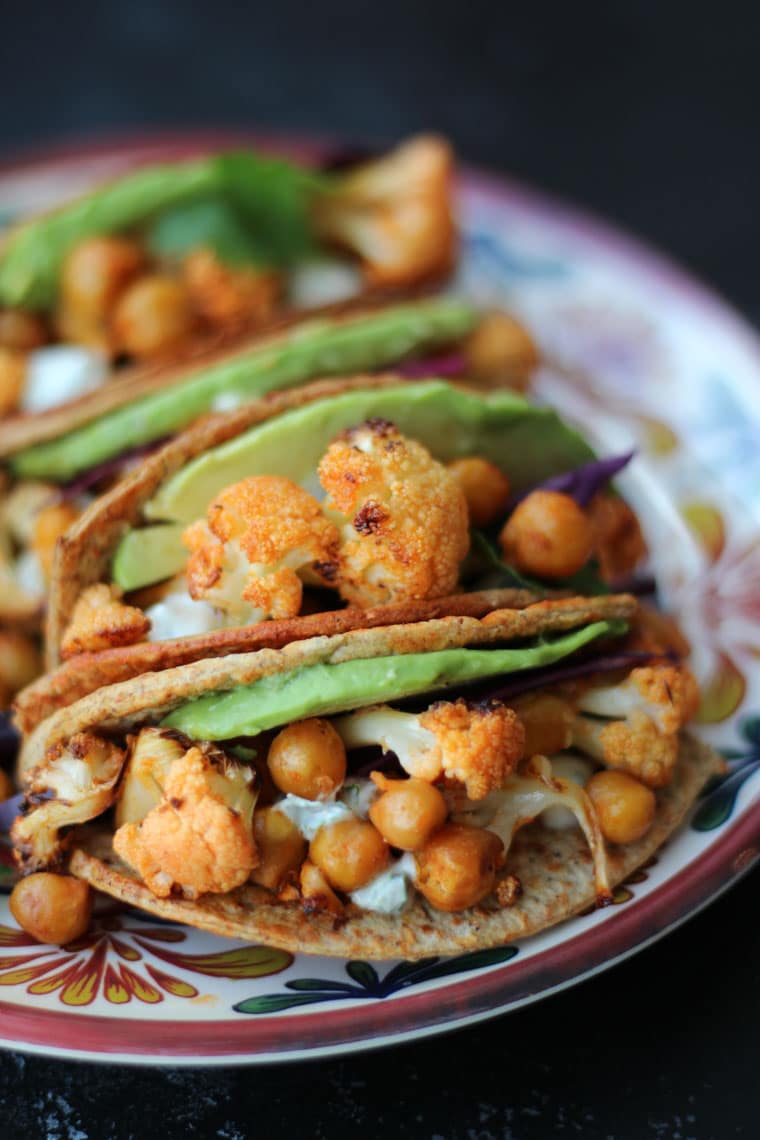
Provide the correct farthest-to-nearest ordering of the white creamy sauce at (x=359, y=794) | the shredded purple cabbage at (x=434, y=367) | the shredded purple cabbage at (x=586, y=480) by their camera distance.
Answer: the shredded purple cabbage at (x=434, y=367)
the shredded purple cabbage at (x=586, y=480)
the white creamy sauce at (x=359, y=794)

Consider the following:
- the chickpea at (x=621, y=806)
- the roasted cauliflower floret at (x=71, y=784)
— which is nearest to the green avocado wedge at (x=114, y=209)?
the roasted cauliflower floret at (x=71, y=784)

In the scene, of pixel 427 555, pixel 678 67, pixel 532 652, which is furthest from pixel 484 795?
pixel 678 67

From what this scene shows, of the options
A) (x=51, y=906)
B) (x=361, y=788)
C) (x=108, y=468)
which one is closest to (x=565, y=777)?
(x=361, y=788)

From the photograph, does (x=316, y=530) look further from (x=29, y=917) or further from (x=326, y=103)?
(x=326, y=103)

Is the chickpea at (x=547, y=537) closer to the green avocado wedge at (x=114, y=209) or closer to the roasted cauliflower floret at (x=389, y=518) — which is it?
the roasted cauliflower floret at (x=389, y=518)

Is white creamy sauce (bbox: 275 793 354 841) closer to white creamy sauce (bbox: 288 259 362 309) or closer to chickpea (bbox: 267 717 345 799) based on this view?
chickpea (bbox: 267 717 345 799)

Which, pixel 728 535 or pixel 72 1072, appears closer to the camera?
pixel 72 1072
